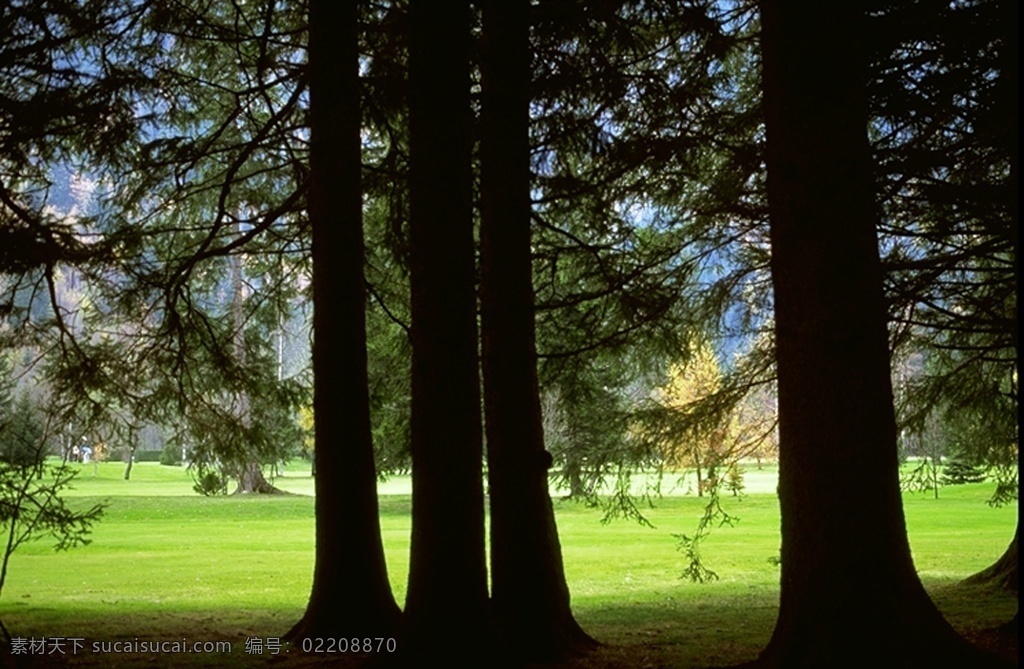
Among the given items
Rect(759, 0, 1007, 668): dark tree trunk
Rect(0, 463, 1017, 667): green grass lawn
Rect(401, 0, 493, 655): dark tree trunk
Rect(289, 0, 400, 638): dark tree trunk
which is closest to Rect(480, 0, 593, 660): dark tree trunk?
Rect(0, 463, 1017, 667): green grass lawn

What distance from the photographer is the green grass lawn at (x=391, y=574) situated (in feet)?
29.7

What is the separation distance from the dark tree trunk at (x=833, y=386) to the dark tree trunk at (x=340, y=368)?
3.79 m

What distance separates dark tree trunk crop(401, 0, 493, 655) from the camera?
5.88 meters

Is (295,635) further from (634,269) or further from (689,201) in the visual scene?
(689,201)

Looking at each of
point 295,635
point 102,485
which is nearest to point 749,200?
point 295,635

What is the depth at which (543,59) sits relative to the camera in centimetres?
860

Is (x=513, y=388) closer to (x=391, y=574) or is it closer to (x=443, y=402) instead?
(x=443, y=402)

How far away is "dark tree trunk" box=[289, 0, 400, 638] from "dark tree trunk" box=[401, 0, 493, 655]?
1.83 meters

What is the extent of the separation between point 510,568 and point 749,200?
428 cm

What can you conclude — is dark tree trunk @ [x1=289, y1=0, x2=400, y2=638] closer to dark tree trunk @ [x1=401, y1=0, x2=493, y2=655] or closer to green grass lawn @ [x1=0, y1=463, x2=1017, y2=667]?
green grass lawn @ [x1=0, y1=463, x2=1017, y2=667]

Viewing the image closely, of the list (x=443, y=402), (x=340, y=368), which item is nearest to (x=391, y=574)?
(x=340, y=368)

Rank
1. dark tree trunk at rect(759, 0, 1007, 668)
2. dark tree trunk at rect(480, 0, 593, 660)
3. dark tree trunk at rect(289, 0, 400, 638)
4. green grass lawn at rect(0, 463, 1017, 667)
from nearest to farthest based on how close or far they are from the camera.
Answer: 1. dark tree trunk at rect(759, 0, 1007, 668)
2. dark tree trunk at rect(480, 0, 593, 660)
3. dark tree trunk at rect(289, 0, 400, 638)
4. green grass lawn at rect(0, 463, 1017, 667)

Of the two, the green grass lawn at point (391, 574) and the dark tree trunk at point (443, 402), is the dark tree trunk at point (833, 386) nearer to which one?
the dark tree trunk at point (443, 402)

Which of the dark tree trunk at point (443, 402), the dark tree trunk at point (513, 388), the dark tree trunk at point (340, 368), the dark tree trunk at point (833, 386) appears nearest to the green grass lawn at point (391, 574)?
the dark tree trunk at point (513, 388)
